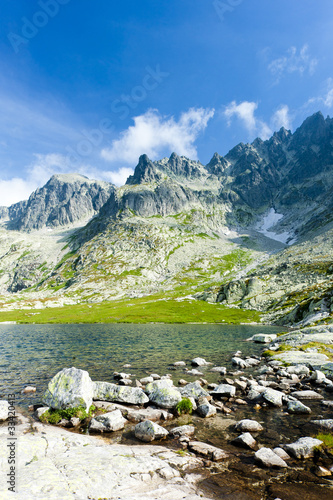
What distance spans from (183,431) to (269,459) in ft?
17.3

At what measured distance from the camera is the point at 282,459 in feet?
39.6

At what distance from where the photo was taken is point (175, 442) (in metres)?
14.1

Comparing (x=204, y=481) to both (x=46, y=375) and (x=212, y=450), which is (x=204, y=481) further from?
(x=46, y=375)

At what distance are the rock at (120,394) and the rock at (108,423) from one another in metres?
3.59

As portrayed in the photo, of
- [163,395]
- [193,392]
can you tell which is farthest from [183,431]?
[193,392]

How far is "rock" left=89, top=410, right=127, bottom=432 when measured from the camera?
15.6 m

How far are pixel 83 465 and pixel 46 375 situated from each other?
2070cm

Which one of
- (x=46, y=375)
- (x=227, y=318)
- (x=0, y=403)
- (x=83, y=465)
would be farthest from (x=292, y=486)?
(x=227, y=318)

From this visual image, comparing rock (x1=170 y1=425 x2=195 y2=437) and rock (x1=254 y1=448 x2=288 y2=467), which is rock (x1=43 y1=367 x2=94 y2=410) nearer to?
rock (x1=170 y1=425 x2=195 y2=437)

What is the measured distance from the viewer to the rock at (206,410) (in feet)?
58.0

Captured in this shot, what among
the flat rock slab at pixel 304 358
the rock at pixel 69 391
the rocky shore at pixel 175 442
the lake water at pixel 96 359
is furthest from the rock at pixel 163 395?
the flat rock slab at pixel 304 358

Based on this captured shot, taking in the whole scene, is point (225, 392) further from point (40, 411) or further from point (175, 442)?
point (40, 411)

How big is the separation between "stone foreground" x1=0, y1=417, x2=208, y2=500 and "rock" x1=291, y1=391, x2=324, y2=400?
13.2 meters

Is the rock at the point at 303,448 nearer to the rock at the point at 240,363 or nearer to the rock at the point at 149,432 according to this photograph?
the rock at the point at 149,432
